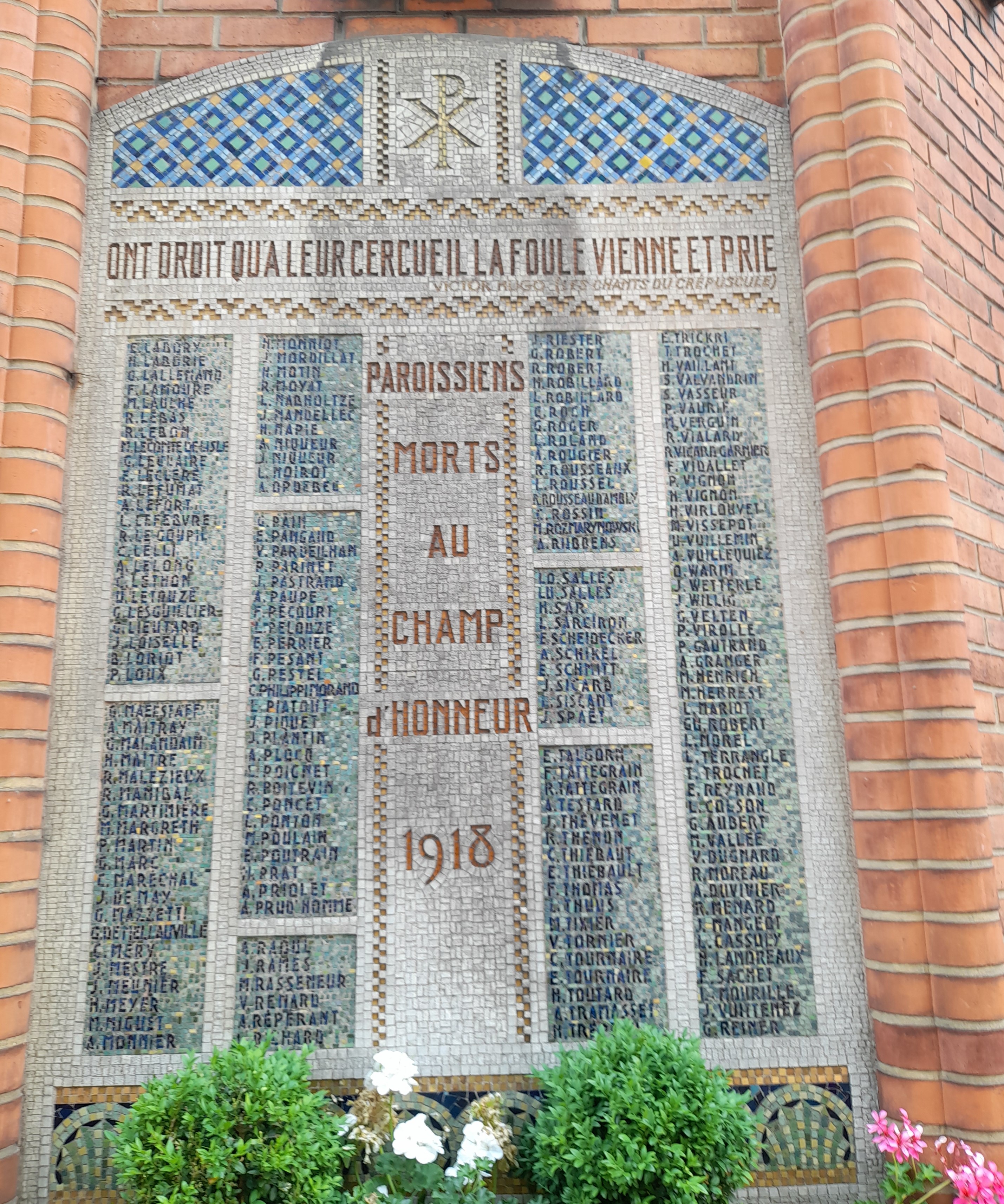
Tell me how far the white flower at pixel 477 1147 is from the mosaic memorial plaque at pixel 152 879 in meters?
1.25

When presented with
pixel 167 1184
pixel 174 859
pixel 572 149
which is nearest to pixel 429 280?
pixel 572 149

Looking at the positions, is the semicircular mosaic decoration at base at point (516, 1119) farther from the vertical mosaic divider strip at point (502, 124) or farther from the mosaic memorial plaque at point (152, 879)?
the vertical mosaic divider strip at point (502, 124)

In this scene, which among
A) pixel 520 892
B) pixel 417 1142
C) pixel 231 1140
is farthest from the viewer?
pixel 520 892

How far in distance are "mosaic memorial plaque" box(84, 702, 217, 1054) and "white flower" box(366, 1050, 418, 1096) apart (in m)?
0.89

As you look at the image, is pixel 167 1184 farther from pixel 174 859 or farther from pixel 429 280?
pixel 429 280

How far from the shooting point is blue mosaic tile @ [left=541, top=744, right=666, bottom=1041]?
3930 mm

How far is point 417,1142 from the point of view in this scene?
330cm

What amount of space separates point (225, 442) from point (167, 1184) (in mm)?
3056

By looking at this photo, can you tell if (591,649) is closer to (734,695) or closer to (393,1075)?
(734,695)

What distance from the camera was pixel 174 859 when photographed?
4008 millimetres

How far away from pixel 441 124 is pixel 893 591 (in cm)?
324

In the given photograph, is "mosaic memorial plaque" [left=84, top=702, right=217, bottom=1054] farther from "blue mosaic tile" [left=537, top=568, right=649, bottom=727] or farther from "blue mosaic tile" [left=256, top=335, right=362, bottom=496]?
"blue mosaic tile" [left=537, top=568, right=649, bottom=727]

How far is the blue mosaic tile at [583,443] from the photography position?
4.36 m

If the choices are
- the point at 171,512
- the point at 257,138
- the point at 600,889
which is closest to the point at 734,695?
the point at 600,889
